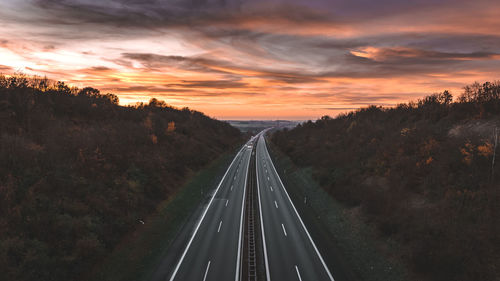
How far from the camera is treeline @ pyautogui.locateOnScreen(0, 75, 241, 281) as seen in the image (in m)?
13.3

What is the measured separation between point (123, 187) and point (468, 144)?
112 ft

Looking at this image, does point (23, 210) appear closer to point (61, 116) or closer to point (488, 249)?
point (61, 116)

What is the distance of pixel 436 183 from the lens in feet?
62.5

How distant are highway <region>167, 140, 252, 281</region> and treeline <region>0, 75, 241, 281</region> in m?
5.95

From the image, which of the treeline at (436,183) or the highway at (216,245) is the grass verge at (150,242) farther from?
the treeline at (436,183)

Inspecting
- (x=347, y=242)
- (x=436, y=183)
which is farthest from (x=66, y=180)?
(x=436, y=183)

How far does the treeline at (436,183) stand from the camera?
13148mm

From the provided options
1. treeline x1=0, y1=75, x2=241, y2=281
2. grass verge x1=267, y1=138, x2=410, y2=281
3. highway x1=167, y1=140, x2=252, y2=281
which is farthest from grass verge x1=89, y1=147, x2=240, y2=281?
grass verge x1=267, y1=138, x2=410, y2=281

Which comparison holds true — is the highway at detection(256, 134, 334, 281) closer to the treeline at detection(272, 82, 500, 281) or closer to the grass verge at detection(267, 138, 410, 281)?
the grass verge at detection(267, 138, 410, 281)

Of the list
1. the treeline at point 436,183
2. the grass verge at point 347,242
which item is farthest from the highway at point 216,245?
the treeline at point 436,183

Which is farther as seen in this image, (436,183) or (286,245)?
(436,183)

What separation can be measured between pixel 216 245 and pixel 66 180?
14369 millimetres

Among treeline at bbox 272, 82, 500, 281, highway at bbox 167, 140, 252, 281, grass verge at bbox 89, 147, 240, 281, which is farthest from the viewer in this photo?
highway at bbox 167, 140, 252, 281

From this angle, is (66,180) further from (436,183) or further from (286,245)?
(436,183)
